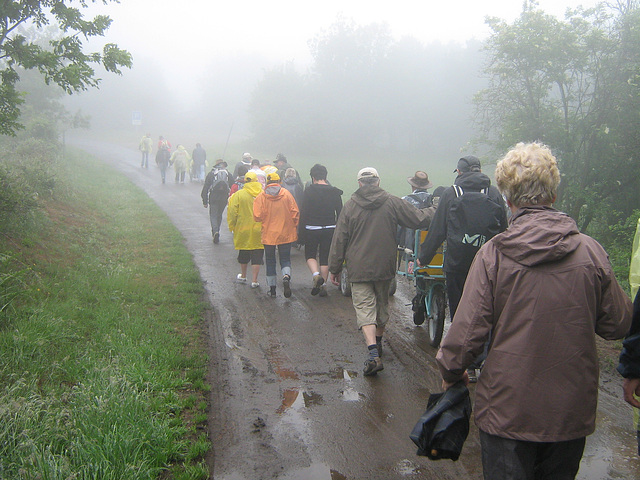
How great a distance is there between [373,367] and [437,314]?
1.26 metres

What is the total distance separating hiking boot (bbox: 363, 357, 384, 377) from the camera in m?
5.29

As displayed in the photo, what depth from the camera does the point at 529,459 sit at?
2271mm

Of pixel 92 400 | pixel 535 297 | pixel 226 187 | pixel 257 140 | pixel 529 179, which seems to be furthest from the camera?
pixel 257 140

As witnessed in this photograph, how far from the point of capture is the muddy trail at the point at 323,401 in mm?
3736

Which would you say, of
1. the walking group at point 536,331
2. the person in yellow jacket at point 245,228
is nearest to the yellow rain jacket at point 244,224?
the person in yellow jacket at point 245,228

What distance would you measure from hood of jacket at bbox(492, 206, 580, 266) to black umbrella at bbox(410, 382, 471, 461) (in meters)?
0.70

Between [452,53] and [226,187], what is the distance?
142ft

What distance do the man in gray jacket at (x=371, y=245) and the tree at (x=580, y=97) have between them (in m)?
7.69

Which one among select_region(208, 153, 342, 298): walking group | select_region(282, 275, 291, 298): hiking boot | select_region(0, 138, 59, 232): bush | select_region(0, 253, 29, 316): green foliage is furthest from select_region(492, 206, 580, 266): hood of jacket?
select_region(0, 138, 59, 232): bush

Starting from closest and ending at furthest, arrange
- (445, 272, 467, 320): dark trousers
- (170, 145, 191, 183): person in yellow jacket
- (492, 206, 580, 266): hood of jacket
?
1. (492, 206, 580, 266): hood of jacket
2. (445, 272, 467, 320): dark trousers
3. (170, 145, 191, 183): person in yellow jacket

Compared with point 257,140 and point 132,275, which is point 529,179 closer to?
point 132,275

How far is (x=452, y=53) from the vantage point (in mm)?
49750

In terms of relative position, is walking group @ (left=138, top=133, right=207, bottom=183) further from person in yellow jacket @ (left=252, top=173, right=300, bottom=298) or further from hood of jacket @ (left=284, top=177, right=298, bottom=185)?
person in yellow jacket @ (left=252, top=173, right=300, bottom=298)

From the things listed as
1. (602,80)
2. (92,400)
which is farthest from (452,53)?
(92,400)
